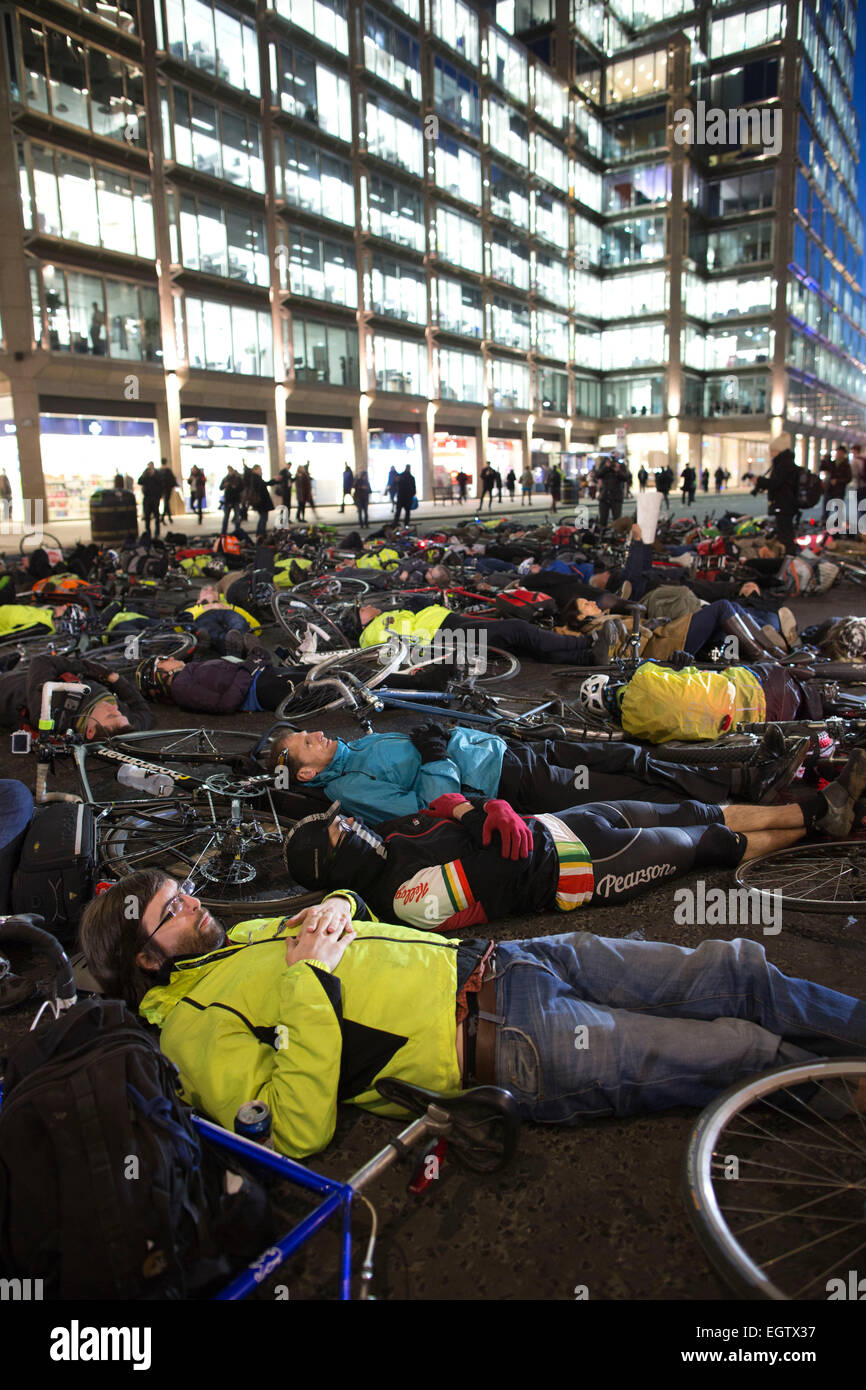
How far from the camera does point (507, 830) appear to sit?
11.0ft

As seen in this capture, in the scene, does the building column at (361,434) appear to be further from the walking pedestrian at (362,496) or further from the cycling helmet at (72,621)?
the cycling helmet at (72,621)

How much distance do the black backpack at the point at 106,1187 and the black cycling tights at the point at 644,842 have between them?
6.89 ft

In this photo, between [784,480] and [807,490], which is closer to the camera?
[784,480]

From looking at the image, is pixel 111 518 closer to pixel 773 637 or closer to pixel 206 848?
pixel 773 637

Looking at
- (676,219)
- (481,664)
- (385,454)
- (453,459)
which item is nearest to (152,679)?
(481,664)

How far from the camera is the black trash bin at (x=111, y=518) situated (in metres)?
20.3

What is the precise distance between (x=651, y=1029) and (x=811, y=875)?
1.69m

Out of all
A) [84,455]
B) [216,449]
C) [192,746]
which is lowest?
[192,746]

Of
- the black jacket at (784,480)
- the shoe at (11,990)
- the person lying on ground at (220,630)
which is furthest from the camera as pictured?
the black jacket at (784,480)

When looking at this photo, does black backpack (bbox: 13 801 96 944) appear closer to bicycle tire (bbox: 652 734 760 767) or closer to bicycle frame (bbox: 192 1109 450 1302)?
bicycle frame (bbox: 192 1109 450 1302)

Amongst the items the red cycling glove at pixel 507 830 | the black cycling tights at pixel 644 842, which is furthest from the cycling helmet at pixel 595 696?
the red cycling glove at pixel 507 830

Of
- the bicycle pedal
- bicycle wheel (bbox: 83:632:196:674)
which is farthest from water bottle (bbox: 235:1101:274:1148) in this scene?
bicycle wheel (bbox: 83:632:196:674)

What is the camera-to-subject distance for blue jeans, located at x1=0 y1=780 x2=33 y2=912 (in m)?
3.73
